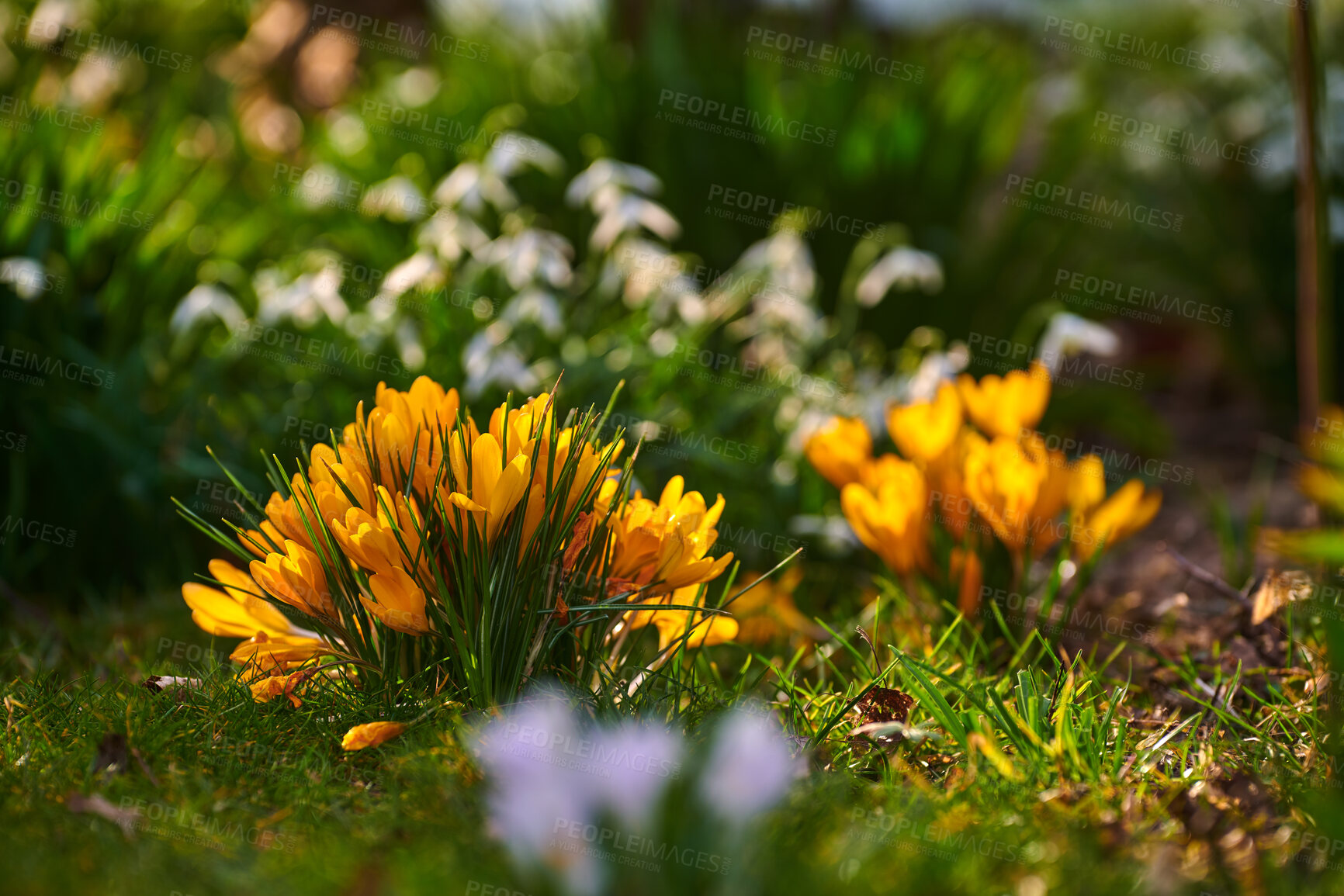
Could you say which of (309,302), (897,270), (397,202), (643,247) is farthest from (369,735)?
(897,270)

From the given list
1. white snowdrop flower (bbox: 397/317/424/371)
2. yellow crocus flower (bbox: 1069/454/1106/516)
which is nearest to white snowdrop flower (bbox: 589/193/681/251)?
white snowdrop flower (bbox: 397/317/424/371)

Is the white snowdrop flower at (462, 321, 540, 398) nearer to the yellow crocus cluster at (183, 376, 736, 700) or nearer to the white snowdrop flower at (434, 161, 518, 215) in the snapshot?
the white snowdrop flower at (434, 161, 518, 215)

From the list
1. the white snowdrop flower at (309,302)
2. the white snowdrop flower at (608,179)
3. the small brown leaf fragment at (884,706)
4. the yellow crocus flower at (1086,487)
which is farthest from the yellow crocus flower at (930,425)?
the white snowdrop flower at (309,302)

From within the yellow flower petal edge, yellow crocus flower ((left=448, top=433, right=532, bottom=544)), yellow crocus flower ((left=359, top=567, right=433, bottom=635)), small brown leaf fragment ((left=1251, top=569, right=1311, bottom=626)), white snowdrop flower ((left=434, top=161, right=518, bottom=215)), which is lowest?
small brown leaf fragment ((left=1251, top=569, right=1311, bottom=626))

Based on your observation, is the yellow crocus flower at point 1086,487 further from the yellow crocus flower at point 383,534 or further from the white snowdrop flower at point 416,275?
the white snowdrop flower at point 416,275

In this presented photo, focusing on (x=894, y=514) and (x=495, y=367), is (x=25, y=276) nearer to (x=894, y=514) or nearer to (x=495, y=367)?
(x=495, y=367)

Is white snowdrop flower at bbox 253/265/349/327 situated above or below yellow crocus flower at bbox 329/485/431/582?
below
